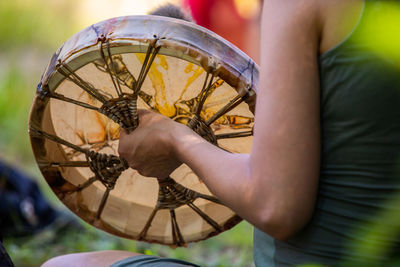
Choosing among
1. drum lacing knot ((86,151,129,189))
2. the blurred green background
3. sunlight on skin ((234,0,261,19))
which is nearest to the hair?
the blurred green background

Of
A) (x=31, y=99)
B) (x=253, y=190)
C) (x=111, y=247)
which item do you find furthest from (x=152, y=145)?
(x=31, y=99)

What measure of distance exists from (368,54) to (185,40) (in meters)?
0.50

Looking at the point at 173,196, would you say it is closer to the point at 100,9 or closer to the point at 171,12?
the point at 171,12

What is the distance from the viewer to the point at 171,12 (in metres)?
1.55

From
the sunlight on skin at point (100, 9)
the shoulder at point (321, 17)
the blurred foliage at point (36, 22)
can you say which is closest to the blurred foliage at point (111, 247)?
the shoulder at point (321, 17)

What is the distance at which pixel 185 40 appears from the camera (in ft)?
4.00

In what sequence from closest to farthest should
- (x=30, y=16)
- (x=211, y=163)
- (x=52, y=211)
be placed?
(x=211, y=163) < (x=52, y=211) < (x=30, y=16)

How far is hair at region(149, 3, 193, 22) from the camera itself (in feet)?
5.07

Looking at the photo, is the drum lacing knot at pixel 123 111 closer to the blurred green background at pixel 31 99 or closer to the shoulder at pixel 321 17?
the blurred green background at pixel 31 99

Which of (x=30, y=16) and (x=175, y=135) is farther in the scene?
(x=30, y=16)

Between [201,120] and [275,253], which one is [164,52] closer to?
[201,120]

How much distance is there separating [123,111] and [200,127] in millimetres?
205

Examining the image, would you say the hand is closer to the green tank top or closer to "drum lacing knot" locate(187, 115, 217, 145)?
"drum lacing knot" locate(187, 115, 217, 145)

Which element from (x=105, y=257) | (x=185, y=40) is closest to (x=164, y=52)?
(x=185, y=40)
